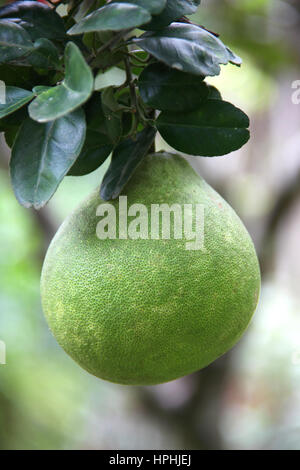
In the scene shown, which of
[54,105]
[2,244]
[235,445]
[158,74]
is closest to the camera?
[54,105]

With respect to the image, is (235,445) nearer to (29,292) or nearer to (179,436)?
Result: (179,436)

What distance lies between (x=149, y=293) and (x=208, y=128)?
0.19 m

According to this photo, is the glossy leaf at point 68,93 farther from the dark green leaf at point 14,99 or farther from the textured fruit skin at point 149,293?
the textured fruit skin at point 149,293

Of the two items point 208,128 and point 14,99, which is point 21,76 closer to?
point 14,99

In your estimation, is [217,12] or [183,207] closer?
[183,207]

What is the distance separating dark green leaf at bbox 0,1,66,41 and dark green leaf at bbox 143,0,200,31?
0.09 meters

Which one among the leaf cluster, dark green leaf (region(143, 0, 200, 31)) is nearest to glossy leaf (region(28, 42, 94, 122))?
the leaf cluster

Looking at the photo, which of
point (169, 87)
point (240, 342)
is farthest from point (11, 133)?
point (240, 342)

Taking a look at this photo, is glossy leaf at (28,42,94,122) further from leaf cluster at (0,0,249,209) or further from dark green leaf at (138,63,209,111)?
dark green leaf at (138,63,209,111)

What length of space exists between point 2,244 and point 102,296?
185 centimetres

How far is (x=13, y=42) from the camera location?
1.69 ft

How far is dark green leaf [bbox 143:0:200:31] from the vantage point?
0.53m

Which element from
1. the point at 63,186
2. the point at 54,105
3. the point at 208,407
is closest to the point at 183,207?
the point at 54,105

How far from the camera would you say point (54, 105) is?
0.44 m
